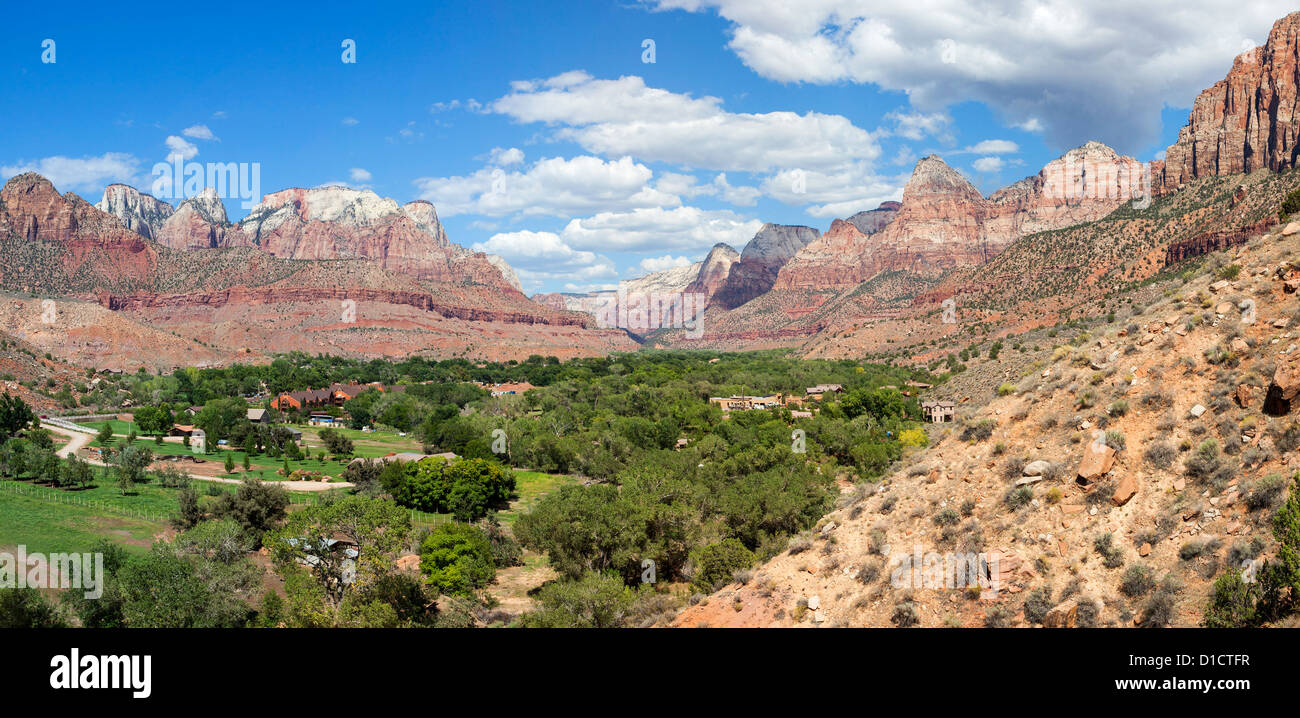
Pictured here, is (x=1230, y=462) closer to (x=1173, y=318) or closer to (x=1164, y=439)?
(x=1164, y=439)

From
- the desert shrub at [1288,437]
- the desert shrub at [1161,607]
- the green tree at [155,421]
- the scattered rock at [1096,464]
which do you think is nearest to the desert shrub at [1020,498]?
the scattered rock at [1096,464]

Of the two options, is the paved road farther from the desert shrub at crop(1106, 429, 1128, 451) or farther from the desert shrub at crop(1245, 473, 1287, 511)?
the desert shrub at crop(1245, 473, 1287, 511)

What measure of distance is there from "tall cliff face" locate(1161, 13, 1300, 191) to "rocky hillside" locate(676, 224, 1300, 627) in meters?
130

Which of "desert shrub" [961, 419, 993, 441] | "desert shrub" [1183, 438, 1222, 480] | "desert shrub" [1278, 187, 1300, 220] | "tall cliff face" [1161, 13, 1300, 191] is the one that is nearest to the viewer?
"desert shrub" [1183, 438, 1222, 480]

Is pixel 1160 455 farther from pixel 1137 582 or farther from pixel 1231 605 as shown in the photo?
pixel 1231 605

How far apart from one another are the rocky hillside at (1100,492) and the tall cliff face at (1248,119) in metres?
130

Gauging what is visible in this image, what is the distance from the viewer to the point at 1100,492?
46.3 ft

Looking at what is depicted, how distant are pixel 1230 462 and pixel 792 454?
103 ft

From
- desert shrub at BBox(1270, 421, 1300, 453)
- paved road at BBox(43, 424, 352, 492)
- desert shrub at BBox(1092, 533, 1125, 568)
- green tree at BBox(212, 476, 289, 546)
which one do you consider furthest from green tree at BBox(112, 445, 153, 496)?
desert shrub at BBox(1270, 421, 1300, 453)

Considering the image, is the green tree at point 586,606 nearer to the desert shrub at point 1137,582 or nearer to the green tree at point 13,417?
the desert shrub at point 1137,582

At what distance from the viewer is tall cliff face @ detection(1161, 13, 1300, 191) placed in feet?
392
